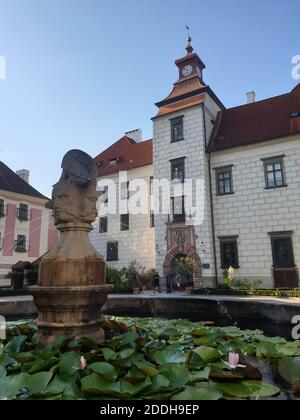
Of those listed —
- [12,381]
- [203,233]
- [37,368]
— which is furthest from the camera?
[203,233]

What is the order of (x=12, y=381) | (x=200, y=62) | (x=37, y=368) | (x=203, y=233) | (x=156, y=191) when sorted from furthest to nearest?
1. (x=200, y=62)
2. (x=156, y=191)
3. (x=203, y=233)
4. (x=37, y=368)
5. (x=12, y=381)

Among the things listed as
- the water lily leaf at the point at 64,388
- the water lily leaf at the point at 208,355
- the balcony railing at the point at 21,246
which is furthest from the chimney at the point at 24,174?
the water lily leaf at the point at 64,388

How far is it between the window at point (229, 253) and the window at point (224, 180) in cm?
345

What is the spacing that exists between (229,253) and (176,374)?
66.8ft

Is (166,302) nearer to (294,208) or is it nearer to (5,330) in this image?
(5,330)

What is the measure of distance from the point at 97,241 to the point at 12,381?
28.2m

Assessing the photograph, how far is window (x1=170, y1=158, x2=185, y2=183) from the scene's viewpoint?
24.8 m

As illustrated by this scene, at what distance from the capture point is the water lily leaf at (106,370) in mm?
2740

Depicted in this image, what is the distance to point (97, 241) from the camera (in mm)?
30672

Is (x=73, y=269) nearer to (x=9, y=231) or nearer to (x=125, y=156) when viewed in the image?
(x=125, y=156)

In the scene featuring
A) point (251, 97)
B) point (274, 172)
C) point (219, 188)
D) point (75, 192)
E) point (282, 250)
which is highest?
point (251, 97)

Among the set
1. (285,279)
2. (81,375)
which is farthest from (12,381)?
(285,279)

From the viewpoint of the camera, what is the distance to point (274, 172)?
857 inches

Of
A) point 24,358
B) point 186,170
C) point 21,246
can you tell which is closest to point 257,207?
point 186,170
